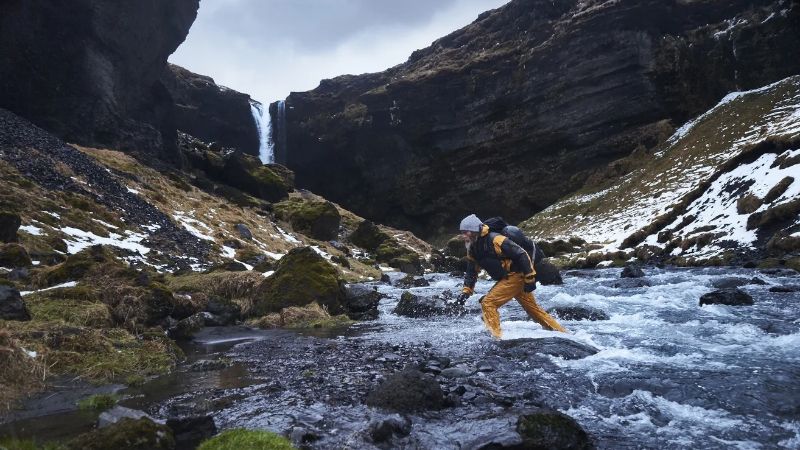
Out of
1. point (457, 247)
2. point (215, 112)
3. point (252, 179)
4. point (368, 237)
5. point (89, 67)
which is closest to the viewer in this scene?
point (457, 247)

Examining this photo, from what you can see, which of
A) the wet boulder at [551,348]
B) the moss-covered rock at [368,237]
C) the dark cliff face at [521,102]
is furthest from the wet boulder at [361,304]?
the dark cliff face at [521,102]

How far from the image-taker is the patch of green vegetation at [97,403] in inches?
255

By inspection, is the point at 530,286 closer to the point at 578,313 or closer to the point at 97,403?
the point at 578,313

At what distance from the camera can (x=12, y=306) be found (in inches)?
347

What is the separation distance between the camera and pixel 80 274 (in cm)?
1280

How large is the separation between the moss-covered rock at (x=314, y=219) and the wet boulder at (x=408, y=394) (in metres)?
43.2

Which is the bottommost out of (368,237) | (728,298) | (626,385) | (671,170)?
(728,298)

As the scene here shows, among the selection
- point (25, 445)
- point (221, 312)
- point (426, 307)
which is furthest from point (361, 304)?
point (25, 445)

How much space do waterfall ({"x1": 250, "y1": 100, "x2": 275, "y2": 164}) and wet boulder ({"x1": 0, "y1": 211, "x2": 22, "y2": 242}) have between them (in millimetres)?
84467

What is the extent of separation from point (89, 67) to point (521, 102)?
61456 mm

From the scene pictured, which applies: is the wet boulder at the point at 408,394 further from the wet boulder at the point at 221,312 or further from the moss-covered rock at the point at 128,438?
the wet boulder at the point at 221,312

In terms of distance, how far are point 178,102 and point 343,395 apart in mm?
88396

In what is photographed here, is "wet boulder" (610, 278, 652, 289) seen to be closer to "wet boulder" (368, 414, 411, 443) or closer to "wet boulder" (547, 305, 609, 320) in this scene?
"wet boulder" (547, 305, 609, 320)

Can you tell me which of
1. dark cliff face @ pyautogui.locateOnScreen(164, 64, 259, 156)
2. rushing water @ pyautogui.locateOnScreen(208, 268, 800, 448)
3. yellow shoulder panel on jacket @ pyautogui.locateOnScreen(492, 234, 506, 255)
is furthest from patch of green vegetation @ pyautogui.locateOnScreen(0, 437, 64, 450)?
dark cliff face @ pyautogui.locateOnScreen(164, 64, 259, 156)
